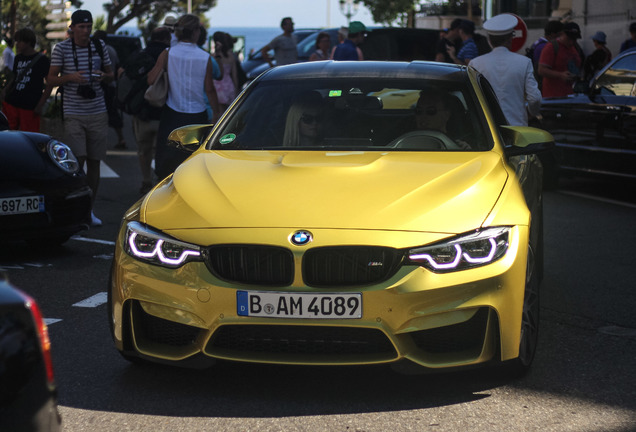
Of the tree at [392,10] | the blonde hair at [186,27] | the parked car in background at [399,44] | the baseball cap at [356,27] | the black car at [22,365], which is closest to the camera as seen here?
the black car at [22,365]

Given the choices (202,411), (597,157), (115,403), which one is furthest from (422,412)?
(597,157)

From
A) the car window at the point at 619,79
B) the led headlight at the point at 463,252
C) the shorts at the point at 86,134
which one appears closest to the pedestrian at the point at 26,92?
the shorts at the point at 86,134

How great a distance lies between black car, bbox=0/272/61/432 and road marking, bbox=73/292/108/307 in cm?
380

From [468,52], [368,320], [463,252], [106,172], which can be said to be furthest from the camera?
[106,172]

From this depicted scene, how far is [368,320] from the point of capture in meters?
4.29

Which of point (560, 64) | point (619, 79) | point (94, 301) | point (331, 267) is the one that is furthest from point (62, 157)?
point (560, 64)

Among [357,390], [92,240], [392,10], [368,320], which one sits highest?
[368,320]

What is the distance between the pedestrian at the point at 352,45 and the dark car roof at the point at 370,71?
8.95m

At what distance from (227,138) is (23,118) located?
5549 millimetres

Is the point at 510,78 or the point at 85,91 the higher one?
the point at 510,78

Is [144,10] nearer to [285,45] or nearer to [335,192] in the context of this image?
[285,45]

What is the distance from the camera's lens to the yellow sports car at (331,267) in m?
4.32

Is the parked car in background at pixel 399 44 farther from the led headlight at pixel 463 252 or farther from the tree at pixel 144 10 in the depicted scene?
the tree at pixel 144 10

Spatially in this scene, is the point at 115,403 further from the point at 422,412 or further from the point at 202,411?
the point at 422,412
